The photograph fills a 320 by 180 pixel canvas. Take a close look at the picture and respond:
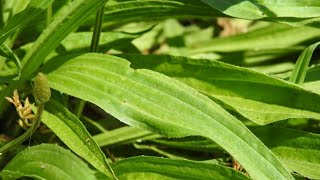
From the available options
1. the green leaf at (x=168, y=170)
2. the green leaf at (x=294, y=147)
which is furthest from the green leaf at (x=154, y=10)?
the green leaf at (x=168, y=170)

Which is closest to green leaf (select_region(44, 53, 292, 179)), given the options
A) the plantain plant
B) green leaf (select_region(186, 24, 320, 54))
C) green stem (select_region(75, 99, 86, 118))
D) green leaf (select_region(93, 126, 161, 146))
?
the plantain plant

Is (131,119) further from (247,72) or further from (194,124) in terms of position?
(247,72)

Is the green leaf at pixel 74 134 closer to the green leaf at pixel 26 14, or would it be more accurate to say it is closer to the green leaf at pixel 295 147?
the green leaf at pixel 26 14

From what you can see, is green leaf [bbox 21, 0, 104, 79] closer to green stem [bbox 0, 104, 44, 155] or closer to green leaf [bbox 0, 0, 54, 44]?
green leaf [bbox 0, 0, 54, 44]

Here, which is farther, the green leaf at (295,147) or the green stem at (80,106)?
the green stem at (80,106)

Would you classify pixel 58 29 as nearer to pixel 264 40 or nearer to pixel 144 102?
pixel 144 102

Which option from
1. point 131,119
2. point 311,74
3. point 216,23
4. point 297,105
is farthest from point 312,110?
point 216,23
